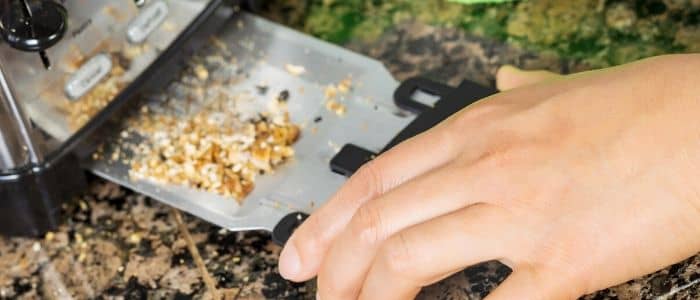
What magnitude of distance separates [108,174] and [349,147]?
7.5 inches

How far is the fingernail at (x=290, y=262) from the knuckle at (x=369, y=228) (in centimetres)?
5

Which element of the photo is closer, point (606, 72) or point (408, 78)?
point (606, 72)

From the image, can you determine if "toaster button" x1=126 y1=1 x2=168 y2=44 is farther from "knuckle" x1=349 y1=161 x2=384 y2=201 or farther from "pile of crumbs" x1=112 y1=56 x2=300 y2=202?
"knuckle" x1=349 y1=161 x2=384 y2=201

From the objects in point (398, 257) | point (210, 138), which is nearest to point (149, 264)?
point (210, 138)

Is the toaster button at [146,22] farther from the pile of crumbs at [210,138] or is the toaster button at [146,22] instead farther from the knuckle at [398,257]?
the knuckle at [398,257]

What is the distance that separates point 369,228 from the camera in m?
0.67

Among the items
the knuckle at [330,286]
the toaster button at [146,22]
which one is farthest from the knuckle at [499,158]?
the toaster button at [146,22]

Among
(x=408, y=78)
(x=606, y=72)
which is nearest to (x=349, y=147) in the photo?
(x=408, y=78)

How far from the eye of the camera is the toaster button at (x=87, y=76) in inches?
30.8

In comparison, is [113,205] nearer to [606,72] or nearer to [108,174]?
[108,174]

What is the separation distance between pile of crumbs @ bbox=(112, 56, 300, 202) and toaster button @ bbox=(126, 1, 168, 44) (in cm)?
7

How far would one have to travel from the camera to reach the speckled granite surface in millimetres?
712

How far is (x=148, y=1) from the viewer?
819 millimetres

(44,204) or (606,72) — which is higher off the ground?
(606,72)
